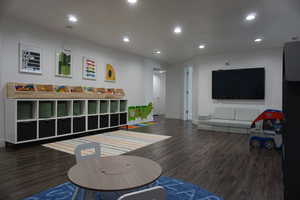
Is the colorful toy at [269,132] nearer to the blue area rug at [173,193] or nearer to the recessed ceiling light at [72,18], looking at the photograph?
the blue area rug at [173,193]

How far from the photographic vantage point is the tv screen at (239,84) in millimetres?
6691

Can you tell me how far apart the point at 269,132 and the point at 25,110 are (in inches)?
223

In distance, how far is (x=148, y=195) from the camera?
101 cm

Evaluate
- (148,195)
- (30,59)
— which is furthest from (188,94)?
(148,195)

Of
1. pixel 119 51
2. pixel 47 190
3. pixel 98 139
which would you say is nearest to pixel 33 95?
pixel 98 139

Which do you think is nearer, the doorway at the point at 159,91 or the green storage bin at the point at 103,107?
the green storage bin at the point at 103,107

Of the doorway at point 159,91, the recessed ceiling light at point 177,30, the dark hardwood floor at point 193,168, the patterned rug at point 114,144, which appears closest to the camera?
the dark hardwood floor at point 193,168

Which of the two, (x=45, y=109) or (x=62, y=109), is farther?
(x=62, y=109)

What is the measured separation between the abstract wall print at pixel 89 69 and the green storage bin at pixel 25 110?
194 centimetres

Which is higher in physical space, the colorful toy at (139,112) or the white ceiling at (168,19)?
the white ceiling at (168,19)

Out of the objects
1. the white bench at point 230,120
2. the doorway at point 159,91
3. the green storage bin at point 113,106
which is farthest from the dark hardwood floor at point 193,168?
the doorway at point 159,91

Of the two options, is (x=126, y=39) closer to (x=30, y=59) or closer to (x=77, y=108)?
(x=77, y=108)

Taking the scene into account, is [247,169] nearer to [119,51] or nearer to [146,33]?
[146,33]

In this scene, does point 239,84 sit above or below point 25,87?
above
